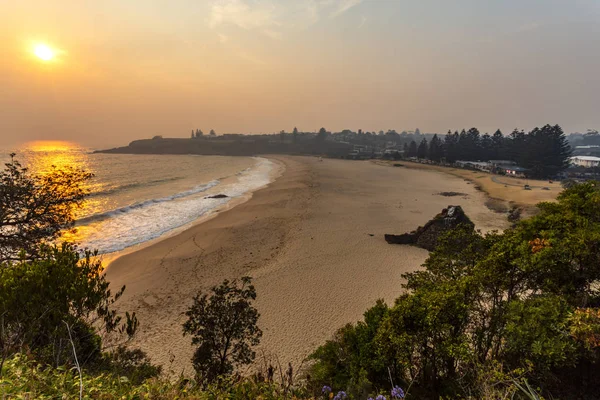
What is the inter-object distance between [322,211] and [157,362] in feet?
80.3

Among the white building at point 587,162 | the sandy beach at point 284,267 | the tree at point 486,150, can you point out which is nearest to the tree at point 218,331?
the sandy beach at point 284,267

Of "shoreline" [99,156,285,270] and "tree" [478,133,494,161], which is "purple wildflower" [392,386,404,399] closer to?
"shoreline" [99,156,285,270]

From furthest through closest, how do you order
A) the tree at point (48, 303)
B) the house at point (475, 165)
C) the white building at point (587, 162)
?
the white building at point (587, 162), the house at point (475, 165), the tree at point (48, 303)

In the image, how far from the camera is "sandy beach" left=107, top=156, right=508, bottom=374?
42.5ft

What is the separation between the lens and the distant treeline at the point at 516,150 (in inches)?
2665

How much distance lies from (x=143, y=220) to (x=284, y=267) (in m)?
20.1

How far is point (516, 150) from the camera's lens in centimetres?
8256

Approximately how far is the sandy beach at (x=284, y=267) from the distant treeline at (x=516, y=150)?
48377 mm

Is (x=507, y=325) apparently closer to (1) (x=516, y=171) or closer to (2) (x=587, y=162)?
(1) (x=516, y=171)

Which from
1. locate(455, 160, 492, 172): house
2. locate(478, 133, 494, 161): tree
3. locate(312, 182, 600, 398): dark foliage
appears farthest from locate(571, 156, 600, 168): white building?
locate(312, 182, 600, 398): dark foliage

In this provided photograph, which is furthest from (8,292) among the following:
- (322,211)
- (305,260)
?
(322,211)

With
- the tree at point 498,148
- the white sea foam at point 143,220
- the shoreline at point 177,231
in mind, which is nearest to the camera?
the shoreline at point 177,231

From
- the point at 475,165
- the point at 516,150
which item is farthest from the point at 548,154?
the point at 475,165

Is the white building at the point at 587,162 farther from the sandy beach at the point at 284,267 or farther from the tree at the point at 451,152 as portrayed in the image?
the sandy beach at the point at 284,267
